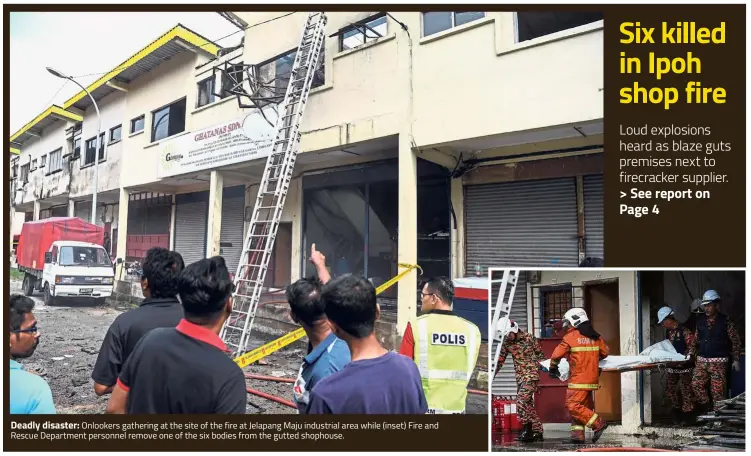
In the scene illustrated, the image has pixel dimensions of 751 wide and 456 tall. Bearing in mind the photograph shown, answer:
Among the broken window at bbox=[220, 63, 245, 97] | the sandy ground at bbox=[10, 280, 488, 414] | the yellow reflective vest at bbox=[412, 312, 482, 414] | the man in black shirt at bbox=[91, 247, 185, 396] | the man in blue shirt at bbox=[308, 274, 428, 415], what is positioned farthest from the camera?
the broken window at bbox=[220, 63, 245, 97]

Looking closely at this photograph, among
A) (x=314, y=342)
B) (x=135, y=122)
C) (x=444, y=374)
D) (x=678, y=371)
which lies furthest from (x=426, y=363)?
(x=135, y=122)

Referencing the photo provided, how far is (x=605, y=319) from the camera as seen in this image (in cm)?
374

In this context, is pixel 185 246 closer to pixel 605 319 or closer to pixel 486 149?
pixel 486 149

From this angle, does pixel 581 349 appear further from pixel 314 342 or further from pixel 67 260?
pixel 67 260

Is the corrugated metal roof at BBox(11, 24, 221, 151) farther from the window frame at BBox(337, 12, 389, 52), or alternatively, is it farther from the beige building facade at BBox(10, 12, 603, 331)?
the window frame at BBox(337, 12, 389, 52)

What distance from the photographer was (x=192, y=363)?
1.94 meters

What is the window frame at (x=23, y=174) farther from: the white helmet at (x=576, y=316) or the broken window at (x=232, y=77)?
the white helmet at (x=576, y=316)

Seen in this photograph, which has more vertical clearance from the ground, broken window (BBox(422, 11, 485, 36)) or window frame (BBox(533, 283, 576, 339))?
broken window (BBox(422, 11, 485, 36))

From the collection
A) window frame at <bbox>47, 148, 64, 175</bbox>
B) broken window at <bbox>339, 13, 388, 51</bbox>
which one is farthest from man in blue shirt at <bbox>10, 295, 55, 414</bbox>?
broken window at <bbox>339, 13, 388, 51</bbox>

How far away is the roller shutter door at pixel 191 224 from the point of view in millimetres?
5238

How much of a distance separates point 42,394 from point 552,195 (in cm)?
439

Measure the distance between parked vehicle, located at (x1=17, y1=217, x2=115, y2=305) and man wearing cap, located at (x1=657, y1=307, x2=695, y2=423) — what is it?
18.0 feet

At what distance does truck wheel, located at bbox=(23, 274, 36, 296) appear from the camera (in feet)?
13.4

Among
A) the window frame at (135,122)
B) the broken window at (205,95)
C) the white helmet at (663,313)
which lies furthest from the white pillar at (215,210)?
the white helmet at (663,313)
